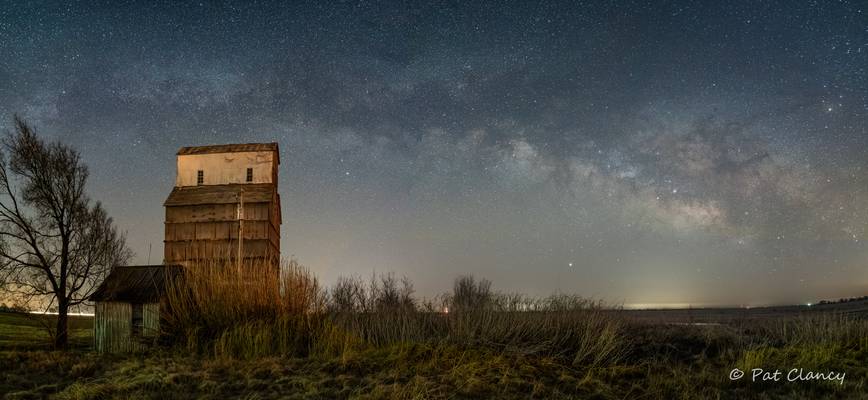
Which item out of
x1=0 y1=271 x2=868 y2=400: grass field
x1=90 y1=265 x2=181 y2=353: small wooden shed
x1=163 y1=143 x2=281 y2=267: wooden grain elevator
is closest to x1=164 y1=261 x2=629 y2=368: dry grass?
x1=0 y1=271 x2=868 y2=400: grass field

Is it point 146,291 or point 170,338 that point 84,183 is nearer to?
point 146,291

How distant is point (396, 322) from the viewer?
13695 mm

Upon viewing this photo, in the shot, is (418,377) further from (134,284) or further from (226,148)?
(226,148)

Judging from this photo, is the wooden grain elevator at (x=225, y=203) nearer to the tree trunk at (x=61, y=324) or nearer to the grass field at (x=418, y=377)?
the tree trunk at (x=61, y=324)

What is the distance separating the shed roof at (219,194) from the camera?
33594 mm

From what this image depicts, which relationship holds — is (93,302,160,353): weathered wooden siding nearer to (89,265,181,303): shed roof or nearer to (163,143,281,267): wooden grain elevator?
(89,265,181,303): shed roof

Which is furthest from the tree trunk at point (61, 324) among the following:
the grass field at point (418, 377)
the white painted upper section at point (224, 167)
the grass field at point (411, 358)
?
the white painted upper section at point (224, 167)

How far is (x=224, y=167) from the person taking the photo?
117ft

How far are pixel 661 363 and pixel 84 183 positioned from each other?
20.3 m

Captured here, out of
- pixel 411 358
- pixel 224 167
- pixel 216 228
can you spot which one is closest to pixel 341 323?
pixel 411 358

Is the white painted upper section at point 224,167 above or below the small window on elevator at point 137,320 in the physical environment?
above

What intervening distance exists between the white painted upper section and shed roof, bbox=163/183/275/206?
0.52 m

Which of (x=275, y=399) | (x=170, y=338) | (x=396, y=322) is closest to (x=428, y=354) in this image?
(x=396, y=322)

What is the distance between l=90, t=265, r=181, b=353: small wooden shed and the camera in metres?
19.6
